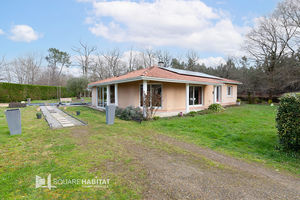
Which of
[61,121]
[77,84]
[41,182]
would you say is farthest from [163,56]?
[41,182]

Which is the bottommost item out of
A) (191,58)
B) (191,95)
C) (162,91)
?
(191,95)

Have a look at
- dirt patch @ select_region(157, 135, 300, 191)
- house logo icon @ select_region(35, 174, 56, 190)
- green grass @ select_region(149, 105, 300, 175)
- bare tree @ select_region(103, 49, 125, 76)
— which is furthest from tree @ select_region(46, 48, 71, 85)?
dirt patch @ select_region(157, 135, 300, 191)

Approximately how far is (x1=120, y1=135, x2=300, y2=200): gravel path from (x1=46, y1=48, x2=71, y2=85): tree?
121 feet

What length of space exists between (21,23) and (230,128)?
24456 mm

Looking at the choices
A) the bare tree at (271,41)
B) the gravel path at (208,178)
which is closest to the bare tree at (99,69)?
the bare tree at (271,41)

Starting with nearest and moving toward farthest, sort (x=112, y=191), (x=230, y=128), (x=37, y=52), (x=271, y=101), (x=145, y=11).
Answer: (x=112, y=191), (x=230, y=128), (x=145, y=11), (x=271, y=101), (x=37, y=52)

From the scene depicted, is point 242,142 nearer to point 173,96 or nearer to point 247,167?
point 247,167

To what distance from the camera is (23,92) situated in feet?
72.1

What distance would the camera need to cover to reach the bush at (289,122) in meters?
4.24

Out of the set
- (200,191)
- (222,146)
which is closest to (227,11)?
(222,146)

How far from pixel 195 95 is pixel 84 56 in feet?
93.9

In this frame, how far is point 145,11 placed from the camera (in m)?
14.7

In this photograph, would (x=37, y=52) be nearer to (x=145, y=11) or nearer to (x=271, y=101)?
(x=145, y=11)

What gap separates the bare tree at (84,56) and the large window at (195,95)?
27.0 metres
